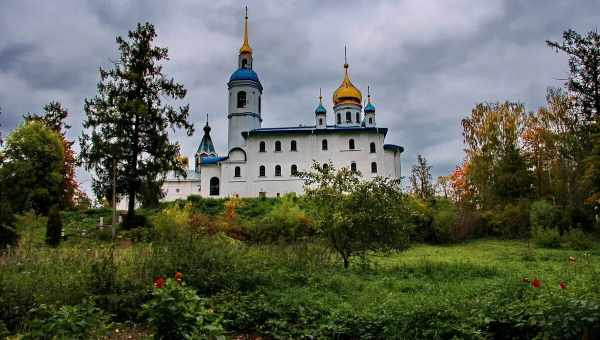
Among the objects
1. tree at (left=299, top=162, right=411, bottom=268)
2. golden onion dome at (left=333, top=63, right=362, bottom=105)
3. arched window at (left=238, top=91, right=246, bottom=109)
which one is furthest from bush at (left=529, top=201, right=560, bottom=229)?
arched window at (left=238, top=91, right=246, bottom=109)

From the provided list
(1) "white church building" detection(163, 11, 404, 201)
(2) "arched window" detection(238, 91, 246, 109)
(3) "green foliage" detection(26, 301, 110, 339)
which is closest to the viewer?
(3) "green foliage" detection(26, 301, 110, 339)

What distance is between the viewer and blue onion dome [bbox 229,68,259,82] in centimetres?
4731

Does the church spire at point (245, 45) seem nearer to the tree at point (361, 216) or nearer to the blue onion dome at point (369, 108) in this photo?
the blue onion dome at point (369, 108)

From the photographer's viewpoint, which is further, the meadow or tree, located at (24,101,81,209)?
tree, located at (24,101,81,209)

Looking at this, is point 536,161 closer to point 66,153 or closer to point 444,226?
point 444,226

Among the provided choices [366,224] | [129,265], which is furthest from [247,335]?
[366,224]

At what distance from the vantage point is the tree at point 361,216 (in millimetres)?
12633

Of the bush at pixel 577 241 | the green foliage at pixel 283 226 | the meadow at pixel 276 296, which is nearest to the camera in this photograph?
the meadow at pixel 276 296

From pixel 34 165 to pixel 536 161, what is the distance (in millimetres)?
31867

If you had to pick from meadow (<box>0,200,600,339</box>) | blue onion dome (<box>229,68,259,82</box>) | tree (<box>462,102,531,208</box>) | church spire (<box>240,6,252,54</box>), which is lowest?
meadow (<box>0,200,600,339</box>)

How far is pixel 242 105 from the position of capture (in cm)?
4712

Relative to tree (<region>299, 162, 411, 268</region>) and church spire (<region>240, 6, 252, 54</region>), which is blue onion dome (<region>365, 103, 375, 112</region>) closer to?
church spire (<region>240, 6, 252, 54</region>)

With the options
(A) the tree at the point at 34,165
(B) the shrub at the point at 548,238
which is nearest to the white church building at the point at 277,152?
(A) the tree at the point at 34,165

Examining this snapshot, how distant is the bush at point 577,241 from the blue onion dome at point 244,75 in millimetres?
33632
